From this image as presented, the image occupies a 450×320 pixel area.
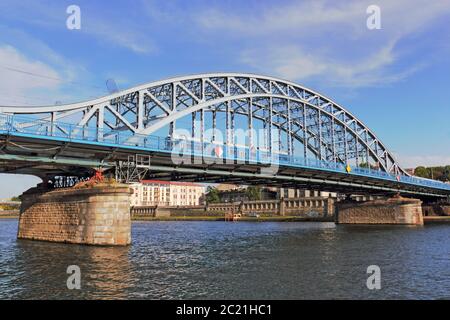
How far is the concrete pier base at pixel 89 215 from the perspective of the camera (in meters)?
34.1

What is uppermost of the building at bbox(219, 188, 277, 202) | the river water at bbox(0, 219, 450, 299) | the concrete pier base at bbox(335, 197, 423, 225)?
the building at bbox(219, 188, 277, 202)

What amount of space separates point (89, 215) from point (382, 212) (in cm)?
6753

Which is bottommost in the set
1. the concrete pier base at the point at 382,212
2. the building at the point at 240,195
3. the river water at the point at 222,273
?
the river water at the point at 222,273

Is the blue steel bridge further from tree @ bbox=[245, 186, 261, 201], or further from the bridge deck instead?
tree @ bbox=[245, 186, 261, 201]

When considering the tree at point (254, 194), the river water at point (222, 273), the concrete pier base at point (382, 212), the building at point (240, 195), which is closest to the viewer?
the river water at point (222, 273)

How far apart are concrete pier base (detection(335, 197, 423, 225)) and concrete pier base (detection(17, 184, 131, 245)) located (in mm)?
63442

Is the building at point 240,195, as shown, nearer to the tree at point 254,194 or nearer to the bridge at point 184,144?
the tree at point 254,194

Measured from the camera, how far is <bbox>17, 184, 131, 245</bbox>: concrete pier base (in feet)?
112

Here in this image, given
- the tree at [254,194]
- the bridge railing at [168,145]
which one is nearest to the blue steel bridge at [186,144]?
the bridge railing at [168,145]

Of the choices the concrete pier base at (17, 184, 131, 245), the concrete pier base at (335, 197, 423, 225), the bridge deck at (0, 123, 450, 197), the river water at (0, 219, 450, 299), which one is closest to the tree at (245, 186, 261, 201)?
the concrete pier base at (335, 197, 423, 225)

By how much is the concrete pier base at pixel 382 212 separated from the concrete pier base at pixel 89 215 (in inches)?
2498

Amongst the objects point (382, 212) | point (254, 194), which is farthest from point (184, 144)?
point (254, 194)
